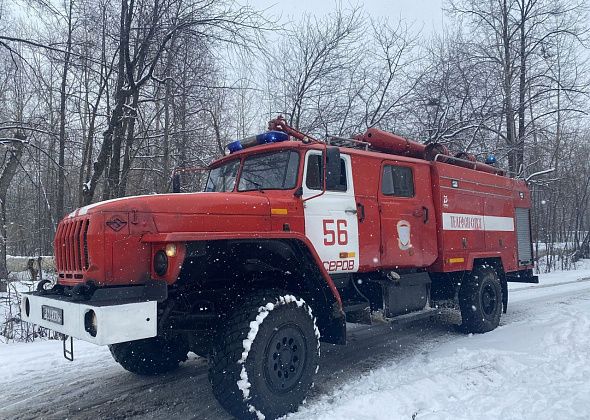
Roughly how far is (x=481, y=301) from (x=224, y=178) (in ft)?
14.7

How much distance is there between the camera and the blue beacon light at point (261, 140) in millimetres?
5531

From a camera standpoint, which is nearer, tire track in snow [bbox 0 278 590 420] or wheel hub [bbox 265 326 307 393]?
wheel hub [bbox 265 326 307 393]

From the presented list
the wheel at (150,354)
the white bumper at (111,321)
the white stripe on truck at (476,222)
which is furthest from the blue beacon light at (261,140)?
the white stripe on truck at (476,222)

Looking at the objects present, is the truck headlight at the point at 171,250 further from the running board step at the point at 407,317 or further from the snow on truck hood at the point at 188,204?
the running board step at the point at 407,317

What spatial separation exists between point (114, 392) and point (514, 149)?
52.1 ft

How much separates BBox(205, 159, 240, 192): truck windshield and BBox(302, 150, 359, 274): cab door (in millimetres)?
983

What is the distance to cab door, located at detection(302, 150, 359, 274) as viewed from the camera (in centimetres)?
512

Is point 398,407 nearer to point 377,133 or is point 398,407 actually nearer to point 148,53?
point 377,133

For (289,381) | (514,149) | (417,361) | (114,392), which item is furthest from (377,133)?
(514,149)

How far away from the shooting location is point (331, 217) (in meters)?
5.31

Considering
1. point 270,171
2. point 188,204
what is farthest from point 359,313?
point 188,204

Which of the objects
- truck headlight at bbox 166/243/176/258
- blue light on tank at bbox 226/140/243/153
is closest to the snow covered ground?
truck headlight at bbox 166/243/176/258

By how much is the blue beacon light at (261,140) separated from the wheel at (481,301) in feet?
12.7

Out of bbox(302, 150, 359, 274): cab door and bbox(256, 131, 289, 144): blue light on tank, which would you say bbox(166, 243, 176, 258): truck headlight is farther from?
bbox(256, 131, 289, 144): blue light on tank
